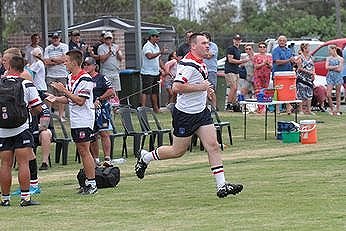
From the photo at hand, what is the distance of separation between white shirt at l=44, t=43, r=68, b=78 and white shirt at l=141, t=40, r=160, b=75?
255 cm

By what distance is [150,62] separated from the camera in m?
28.6

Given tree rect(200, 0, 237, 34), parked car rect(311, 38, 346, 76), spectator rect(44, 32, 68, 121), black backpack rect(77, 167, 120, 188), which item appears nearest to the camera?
black backpack rect(77, 167, 120, 188)

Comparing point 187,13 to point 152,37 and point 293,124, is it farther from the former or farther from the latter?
→ point 293,124

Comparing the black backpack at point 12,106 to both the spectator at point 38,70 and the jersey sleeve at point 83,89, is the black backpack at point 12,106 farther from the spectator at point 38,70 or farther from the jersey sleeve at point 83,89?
the spectator at point 38,70

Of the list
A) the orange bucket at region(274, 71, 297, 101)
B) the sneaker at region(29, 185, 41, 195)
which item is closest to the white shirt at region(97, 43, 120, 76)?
the orange bucket at region(274, 71, 297, 101)

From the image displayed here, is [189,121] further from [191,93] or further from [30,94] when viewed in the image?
[30,94]

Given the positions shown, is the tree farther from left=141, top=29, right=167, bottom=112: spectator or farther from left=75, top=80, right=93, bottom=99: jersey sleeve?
left=75, top=80, right=93, bottom=99: jersey sleeve

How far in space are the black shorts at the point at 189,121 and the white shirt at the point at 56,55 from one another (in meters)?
12.9

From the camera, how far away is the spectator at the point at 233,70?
97.0 feet

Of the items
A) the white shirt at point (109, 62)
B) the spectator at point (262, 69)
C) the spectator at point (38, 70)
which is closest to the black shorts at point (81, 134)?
the spectator at point (38, 70)

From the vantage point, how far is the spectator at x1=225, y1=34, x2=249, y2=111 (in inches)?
1164

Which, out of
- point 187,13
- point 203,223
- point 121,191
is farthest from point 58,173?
point 187,13

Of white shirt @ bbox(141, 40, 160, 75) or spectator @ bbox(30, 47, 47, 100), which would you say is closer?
spectator @ bbox(30, 47, 47, 100)

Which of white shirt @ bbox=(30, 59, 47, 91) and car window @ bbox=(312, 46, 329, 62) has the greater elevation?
white shirt @ bbox=(30, 59, 47, 91)
